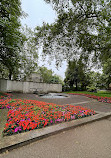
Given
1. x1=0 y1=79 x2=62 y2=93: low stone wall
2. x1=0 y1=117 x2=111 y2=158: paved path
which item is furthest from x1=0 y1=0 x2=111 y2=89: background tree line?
x1=0 y1=117 x2=111 y2=158: paved path

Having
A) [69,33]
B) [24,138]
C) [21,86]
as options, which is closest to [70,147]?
[24,138]

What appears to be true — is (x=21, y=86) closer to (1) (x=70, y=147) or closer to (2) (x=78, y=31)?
(2) (x=78, y=31)

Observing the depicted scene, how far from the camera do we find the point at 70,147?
203 cm

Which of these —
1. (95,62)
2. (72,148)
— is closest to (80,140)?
(72,148)

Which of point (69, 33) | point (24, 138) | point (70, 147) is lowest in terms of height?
point (70, 147)

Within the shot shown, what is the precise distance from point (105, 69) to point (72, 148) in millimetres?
18404

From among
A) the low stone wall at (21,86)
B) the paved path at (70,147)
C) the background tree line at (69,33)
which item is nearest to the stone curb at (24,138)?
the paved path at (70,147)

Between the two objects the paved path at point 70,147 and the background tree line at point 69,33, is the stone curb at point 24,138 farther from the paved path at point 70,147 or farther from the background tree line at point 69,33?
the background tree line at point 69,33

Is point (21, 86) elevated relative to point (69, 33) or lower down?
lower down

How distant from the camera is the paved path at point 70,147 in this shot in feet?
5.90

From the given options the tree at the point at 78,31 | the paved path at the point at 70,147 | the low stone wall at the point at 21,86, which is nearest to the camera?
the paved path at the point at 70,147

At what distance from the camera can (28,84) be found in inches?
579

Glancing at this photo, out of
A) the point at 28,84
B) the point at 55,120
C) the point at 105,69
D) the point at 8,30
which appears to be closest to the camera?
the point at 55,120

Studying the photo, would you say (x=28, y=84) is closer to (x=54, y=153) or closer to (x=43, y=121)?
(x=43, y=121)
